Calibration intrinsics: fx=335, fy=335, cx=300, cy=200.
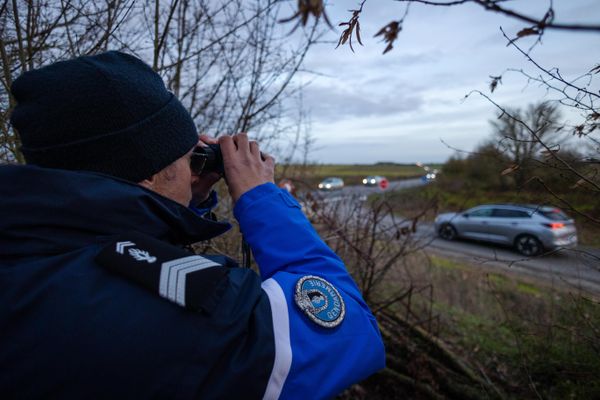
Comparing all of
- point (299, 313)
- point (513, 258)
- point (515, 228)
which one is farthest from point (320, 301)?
point (515, 228)

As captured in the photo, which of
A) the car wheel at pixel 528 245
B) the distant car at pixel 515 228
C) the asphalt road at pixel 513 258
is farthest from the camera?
the car wheel at pixel 528 245

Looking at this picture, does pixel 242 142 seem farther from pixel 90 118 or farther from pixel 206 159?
pixel 90 118

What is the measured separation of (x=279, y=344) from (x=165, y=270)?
31cm

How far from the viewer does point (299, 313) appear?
866 mm

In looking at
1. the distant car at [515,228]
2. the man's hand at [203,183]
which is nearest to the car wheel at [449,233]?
the distant car at [515,228]

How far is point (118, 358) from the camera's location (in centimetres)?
64

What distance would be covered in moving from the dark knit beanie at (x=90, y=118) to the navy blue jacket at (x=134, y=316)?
134mm

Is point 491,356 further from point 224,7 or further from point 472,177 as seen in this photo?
point 472,177

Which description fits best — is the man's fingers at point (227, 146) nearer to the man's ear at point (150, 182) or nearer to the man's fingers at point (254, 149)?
the man's fingers at point (254, 149)

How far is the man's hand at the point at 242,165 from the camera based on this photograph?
1117 mm

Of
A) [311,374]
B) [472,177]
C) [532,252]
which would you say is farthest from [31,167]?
[472,177]

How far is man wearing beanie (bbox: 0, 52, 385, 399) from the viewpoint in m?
0.63

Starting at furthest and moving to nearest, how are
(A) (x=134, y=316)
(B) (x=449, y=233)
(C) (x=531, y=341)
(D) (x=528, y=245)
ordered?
(B) (x=449, y=233) < (D) (x=528, y=245) < (C) (x=531, y=341) < (A) (x=134, y=316)

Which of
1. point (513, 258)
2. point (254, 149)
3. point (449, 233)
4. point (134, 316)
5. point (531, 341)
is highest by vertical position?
point (254, 149)
